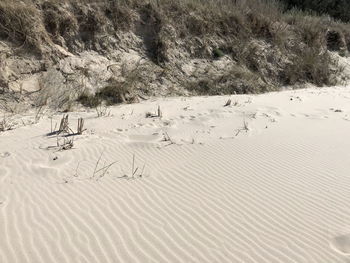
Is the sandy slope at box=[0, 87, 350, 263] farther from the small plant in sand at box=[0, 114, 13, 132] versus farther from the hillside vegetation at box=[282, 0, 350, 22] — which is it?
the hillside vegetation at box=[282, 0, 350, 22]

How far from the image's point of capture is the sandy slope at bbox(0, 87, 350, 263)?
3537 millimetres

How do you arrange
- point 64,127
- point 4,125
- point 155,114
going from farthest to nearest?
point 155,114 → point 4,125 → point 64,127

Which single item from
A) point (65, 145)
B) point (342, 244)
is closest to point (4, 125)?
point (65, 145)

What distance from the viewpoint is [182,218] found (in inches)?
160

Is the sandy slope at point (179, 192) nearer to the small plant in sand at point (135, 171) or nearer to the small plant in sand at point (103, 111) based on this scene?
the small plant in sand at point (135, 171)

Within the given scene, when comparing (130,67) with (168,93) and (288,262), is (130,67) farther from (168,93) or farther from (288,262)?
(288,262)

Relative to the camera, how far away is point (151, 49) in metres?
10.8

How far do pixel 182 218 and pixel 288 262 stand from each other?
1.10 metres

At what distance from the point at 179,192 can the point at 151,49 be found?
21.9 feet

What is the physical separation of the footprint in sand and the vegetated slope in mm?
5906

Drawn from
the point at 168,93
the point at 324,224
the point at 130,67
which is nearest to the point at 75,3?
the point at 130,67

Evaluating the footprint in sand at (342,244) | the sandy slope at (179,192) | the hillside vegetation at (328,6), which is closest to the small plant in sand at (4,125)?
the sandy slope at (179,192)

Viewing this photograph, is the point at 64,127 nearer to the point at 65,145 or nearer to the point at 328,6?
the point at 65,145

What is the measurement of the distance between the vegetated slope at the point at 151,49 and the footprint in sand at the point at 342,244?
591cm
